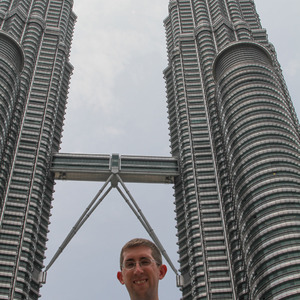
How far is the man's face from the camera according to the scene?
6336mm

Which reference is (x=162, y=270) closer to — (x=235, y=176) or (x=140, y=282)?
(x=140, y=282)

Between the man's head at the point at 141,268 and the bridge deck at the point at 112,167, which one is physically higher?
the bridge deck at the point at 112,167

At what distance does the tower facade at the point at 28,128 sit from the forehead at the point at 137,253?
89480mm

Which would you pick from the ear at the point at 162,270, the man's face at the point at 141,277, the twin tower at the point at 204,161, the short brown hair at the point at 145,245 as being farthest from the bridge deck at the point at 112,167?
the man's face at the point at 141,277

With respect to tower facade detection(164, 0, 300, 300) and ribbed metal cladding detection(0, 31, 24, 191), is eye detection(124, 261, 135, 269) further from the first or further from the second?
ribbed metal cladding detection(0, 31, 24, 191)

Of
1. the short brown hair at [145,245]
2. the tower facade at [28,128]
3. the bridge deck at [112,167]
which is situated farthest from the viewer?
the bridge deck at [112,167]

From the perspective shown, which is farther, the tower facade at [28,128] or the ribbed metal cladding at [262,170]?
the tower facade at [28,128]

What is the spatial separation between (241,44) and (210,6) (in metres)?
52.7

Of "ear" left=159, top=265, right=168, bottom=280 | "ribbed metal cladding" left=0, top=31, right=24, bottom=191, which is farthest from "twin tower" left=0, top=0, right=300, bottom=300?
"ear" left=159, top=265, right=168, bottom=280

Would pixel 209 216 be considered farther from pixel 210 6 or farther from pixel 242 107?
pixel 210 6

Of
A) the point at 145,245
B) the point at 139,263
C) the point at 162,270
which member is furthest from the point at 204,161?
the point at 139,263

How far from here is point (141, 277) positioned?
21.1 ft

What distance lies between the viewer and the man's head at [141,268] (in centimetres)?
635

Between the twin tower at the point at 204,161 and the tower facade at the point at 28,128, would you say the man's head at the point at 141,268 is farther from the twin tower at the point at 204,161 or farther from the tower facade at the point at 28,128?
the tower facade at the point at 28,128
